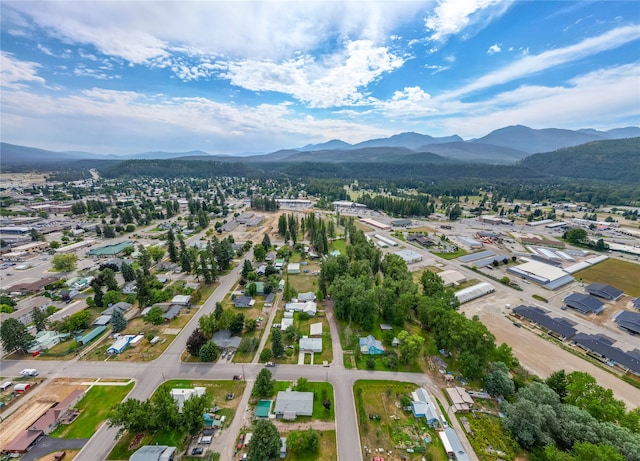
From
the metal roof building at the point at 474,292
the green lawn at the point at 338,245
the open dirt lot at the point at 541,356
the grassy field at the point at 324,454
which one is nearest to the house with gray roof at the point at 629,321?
the open dirt lot at the point at 541,356

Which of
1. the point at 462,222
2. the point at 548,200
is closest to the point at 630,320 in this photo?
the point at 462,222

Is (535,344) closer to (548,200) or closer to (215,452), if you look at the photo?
(215,452)

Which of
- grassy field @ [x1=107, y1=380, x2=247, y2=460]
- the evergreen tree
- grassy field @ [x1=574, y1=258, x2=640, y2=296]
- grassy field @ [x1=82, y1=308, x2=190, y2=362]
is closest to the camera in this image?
grassy field @ [x1=107, y1=380, x2=247, y2=460]

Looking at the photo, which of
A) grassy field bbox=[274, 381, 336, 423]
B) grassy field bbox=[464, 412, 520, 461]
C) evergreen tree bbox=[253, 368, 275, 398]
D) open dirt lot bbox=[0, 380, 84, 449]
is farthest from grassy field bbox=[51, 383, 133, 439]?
grassy field bbox=[464, 412, 520, 461]

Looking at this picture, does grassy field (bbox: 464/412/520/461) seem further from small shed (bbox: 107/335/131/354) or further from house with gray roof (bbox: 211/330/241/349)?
small shed (bbox: 107/335/131/354)

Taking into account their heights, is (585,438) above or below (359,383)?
above
